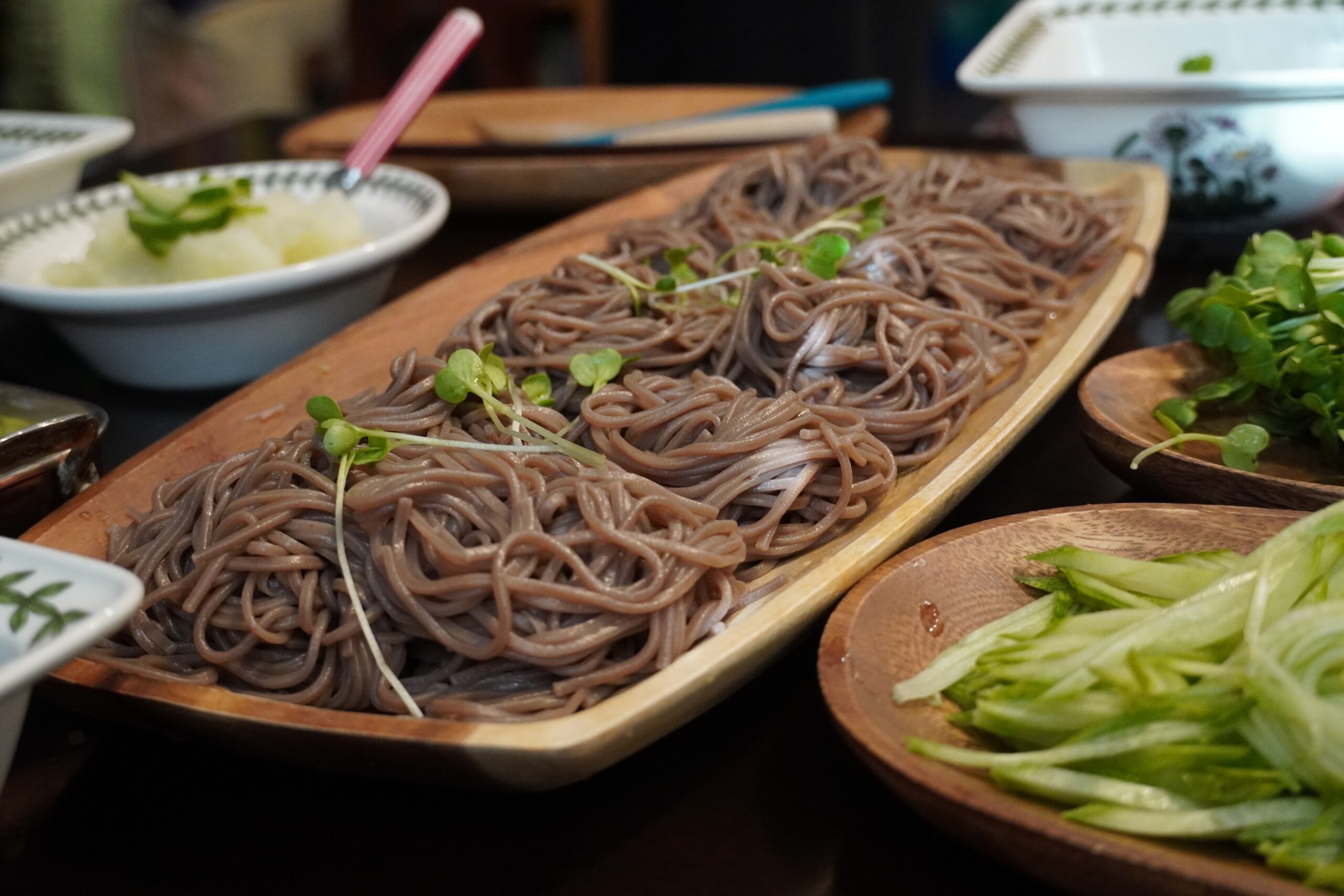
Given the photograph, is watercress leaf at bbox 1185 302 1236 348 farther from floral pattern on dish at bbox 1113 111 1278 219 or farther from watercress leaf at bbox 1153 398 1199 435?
floral pattern on dish at bbox 1113 111 1278 219

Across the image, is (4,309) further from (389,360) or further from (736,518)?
(736,518)

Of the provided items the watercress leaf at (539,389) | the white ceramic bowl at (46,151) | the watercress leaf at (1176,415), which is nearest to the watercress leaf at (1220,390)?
the watercress leaf at (1176,415)

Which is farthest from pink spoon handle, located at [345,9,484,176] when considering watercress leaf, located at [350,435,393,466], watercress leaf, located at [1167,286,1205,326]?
watercress leaf, located at [1167,286,1205,326]

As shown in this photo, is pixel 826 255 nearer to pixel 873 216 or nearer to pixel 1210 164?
pixel 873 216

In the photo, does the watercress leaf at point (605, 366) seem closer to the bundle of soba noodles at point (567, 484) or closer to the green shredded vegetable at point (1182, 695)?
the bundle of soba noodles at point (567, 484)

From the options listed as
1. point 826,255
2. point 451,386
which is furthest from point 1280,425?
point 451,386

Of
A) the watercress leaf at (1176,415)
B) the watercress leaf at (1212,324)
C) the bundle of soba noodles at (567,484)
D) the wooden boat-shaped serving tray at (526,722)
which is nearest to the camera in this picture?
the wooden boat-shaped serving tray at (526,722)
